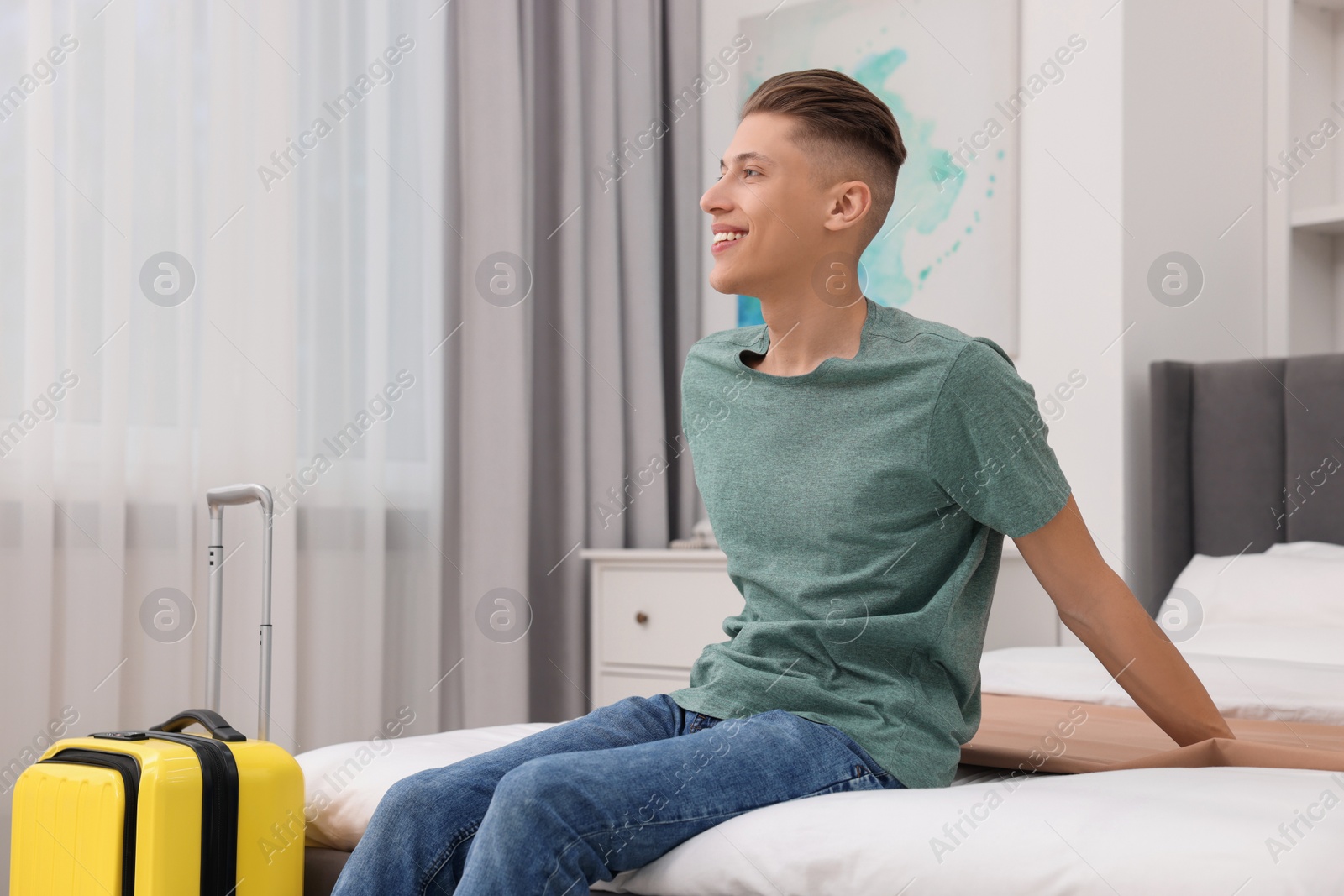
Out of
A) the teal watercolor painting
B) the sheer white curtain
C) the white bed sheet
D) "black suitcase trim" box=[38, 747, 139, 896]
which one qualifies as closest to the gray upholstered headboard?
the teal watercolor painting

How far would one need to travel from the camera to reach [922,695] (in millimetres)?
1158

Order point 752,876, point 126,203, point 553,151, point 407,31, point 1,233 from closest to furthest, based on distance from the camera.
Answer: point 752,876, point 1,233, point 126,203, point 407,31, point 553,151

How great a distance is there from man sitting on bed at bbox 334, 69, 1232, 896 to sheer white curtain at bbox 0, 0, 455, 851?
142 cm

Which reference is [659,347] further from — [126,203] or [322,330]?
[126,203]

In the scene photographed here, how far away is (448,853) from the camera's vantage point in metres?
1.02

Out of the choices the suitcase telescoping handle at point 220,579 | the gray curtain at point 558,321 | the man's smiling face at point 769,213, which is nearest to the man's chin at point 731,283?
the man's smiling face at point 769,213

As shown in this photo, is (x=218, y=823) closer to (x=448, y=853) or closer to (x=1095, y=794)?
(x=448, y=853)

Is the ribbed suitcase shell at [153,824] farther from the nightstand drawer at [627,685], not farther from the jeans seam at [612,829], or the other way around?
the nightstand drawer at [627,685]

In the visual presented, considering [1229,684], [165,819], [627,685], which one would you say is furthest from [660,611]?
[165,819]

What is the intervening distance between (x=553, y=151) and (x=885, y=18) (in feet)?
3.10

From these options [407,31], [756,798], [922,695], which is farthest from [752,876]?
[407,31]

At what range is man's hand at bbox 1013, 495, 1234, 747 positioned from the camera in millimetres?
1147

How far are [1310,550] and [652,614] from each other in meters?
1.46

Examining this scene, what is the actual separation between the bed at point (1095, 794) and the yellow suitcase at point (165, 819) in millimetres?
72
